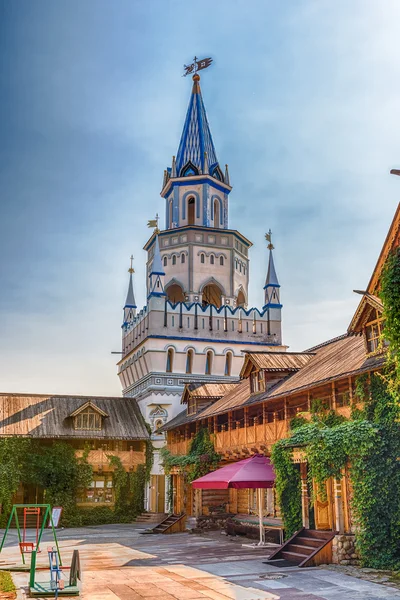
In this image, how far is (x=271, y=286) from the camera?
50062mm

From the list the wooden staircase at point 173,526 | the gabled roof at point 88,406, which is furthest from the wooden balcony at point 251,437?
the gabled roof at point 88,406

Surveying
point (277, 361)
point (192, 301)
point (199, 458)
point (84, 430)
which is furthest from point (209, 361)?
point (277, 361)

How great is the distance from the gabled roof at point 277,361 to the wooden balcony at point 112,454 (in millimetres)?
16217

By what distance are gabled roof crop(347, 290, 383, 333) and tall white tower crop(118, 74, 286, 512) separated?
75.8 ft

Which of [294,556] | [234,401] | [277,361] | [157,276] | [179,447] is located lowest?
[294,556]

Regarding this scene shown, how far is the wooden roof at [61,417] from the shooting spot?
137 ft

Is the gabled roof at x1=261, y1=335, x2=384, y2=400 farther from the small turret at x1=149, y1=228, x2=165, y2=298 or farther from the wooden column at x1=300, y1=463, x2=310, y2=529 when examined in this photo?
the small turret at x1=149, y1=228, x2=165, y2=298

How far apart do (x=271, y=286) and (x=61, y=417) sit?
18.1m

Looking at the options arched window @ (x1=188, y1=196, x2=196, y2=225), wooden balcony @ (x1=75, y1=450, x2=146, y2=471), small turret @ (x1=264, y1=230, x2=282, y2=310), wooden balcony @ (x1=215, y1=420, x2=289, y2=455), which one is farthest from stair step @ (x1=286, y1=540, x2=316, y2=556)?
arched window @ (x1=188, y1=196, x2=196, y2=225)

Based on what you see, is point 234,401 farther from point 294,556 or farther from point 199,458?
point 294,556

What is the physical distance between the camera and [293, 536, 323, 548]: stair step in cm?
2088

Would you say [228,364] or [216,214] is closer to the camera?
[228,364]

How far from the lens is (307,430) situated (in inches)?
868

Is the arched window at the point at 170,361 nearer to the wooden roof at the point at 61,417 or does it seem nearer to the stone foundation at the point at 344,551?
the wooden roof at the point at 61,417
